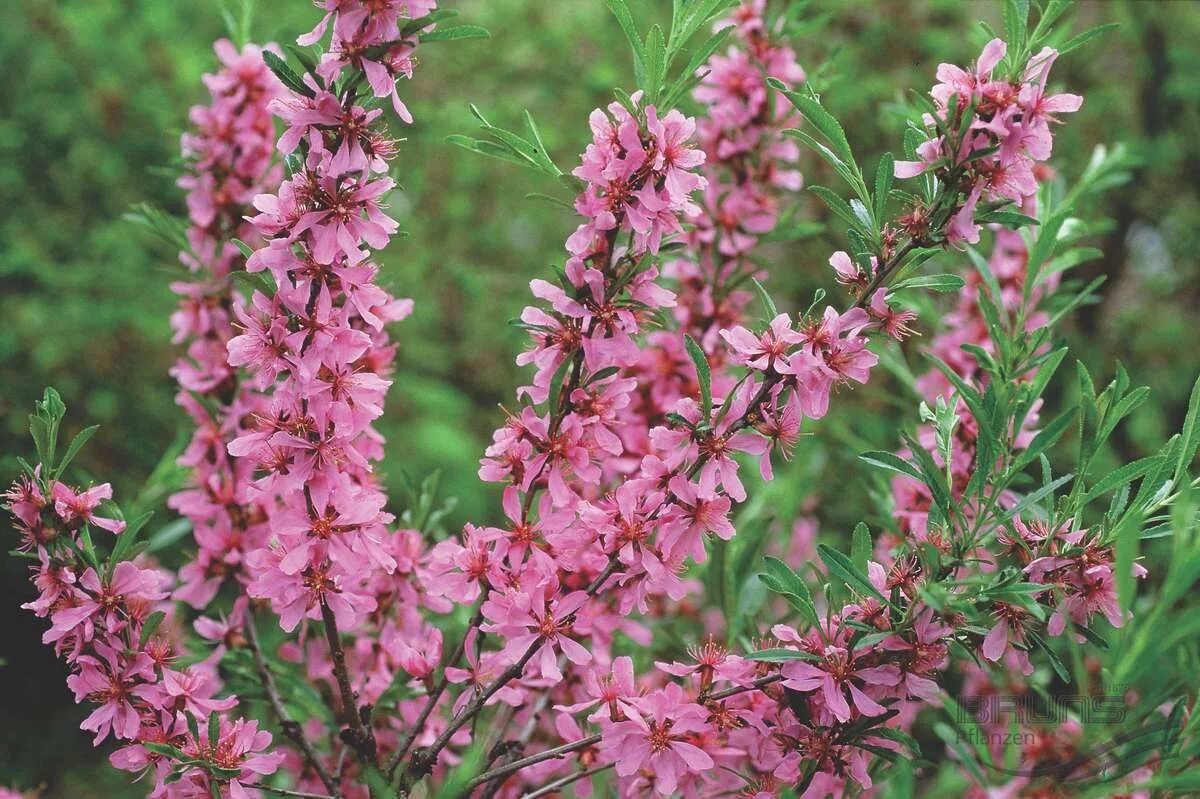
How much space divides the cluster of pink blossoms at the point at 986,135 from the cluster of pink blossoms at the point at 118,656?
0.91 meters

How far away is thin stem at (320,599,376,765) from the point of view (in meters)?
1.19

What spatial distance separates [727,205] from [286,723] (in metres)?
0.97

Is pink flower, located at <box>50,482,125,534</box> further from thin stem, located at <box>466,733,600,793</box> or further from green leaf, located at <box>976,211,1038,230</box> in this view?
green leaf, located at <box>976,211,1038,230</box>

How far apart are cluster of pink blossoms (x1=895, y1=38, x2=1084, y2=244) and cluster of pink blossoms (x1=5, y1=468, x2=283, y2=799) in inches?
35.9

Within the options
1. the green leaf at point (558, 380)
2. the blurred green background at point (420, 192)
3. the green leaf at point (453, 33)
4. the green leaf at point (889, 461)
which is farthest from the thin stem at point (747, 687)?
the blurred green background at point (420, 192)

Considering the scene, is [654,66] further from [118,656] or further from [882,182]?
[118,656]

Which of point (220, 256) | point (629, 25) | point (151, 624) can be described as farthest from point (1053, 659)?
point (220, 256)

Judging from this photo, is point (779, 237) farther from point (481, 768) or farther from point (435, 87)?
point (435, 87)

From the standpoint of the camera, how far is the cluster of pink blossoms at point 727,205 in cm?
154

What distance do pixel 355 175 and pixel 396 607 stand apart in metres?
0.61

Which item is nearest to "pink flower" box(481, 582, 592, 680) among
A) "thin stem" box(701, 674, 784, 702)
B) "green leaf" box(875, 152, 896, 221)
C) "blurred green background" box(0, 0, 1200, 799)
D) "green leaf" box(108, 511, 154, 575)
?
"thin stem" box(701, 674, 784, 702)

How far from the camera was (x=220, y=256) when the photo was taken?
157 cm

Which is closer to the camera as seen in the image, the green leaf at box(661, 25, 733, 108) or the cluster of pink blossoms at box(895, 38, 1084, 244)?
the cluster of pink blossoms at box(895, 38, 1084, 244)

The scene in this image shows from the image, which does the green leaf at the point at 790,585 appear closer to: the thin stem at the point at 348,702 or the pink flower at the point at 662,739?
the pink flower at the point at 662,739
